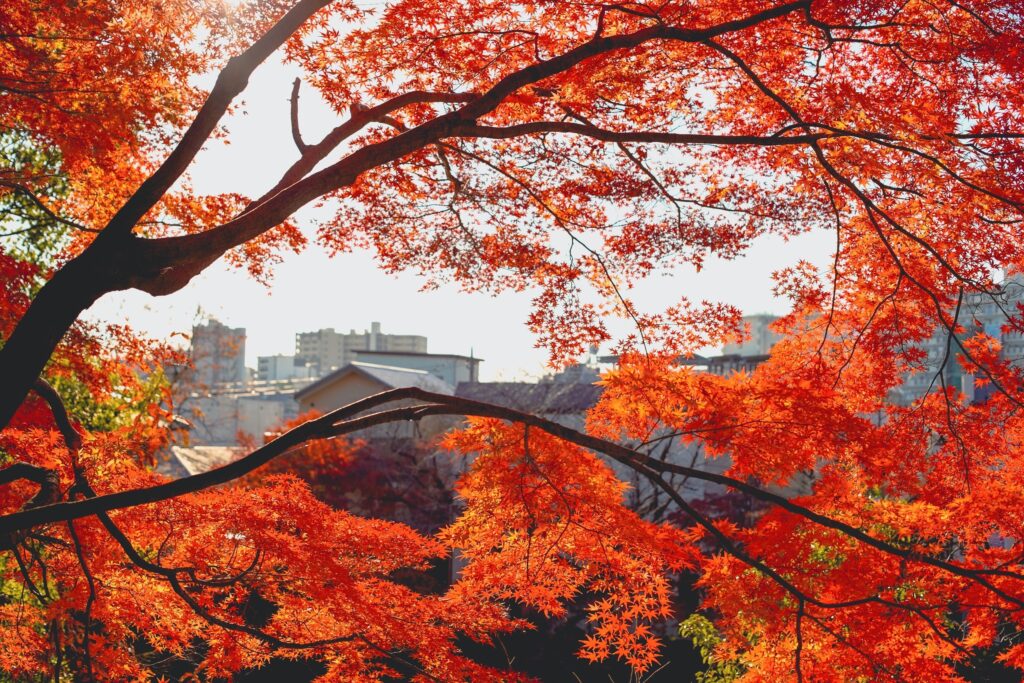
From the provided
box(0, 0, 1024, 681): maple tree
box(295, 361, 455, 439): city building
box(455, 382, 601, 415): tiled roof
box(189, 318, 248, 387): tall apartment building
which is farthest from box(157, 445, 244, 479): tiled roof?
box(0, 0, 1024, 681): maple tree

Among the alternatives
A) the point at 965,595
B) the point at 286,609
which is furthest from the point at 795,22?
the point at 286,609

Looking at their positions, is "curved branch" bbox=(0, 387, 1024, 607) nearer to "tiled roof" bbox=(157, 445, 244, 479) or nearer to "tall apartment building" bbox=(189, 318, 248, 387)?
"tiled roof" bbox=(157, 445, 244, 479)

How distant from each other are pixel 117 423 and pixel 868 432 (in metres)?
8.80

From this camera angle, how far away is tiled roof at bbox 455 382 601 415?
15.5 metres

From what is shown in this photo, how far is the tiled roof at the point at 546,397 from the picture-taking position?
609 inches

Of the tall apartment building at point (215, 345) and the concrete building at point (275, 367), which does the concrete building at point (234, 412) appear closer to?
the tall apartment building at point (215, 345)

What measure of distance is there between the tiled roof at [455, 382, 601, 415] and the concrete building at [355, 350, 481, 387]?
29.1 ft

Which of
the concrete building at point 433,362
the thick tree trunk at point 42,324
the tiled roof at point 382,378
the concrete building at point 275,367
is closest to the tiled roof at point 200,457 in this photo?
the tiled roof at point 382,378

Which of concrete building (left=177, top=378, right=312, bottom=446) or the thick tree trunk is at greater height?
the thick tree trunk

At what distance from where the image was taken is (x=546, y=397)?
15852 mm

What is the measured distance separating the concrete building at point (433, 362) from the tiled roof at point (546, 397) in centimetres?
888

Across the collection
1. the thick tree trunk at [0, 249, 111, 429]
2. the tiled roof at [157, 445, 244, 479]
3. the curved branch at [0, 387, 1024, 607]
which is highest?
the thick tree trunk at [0, 249, 111, 429]

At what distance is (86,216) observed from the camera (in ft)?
21.0

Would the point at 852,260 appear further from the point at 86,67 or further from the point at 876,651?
the point at 86,67
